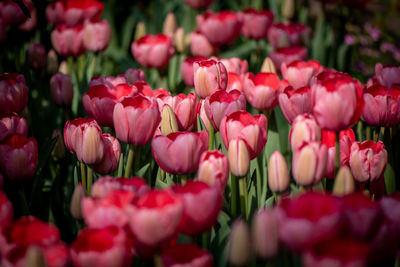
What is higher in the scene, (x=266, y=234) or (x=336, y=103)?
(x=336, y=103)

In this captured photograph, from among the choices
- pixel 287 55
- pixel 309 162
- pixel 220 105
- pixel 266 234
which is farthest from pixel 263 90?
pixel 266 234

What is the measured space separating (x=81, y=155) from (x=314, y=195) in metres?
0.60

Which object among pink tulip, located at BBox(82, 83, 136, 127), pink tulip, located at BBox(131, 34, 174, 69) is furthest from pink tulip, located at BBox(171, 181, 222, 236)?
pink tulip, located at BBox(131, 34, 174, 69)

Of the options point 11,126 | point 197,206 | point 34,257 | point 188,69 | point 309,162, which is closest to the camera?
point 34,257

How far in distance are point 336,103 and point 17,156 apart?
28.5 inches

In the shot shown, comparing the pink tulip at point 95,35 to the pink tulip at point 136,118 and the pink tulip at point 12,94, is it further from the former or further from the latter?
the pink tulip at point 136,118

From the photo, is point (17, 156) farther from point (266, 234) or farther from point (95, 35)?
point (95, 35)

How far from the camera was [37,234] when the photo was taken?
2.63 ft

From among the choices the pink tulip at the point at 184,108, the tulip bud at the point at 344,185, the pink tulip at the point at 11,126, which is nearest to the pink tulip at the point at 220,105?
the pink tulip at the point at 184,108

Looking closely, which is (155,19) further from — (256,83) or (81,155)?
(81,155)

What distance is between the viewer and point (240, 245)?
2.41 feet

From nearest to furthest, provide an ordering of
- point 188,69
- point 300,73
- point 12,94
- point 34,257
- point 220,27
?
point 34,257
point 12,94
point 300,73
point 188,69
point 220,27

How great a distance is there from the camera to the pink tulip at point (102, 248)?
0.73 meters

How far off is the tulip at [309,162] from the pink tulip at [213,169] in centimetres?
15
